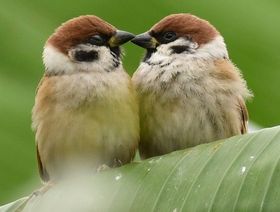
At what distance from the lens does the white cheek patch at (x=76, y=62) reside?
264 cm

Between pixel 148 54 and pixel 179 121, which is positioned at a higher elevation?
pixel 148 54

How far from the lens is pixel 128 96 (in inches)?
99.0

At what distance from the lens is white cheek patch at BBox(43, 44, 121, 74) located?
2.64m

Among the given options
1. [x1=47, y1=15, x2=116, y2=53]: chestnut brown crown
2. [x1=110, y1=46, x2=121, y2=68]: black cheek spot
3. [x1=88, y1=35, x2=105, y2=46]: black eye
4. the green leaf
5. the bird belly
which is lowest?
the bird belly

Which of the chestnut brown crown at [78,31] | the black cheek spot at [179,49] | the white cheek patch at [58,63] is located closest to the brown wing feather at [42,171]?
the white cheek patch at [58,63]

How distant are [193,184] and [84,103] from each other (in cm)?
93

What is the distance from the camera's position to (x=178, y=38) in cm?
278

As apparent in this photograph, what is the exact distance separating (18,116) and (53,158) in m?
0.43

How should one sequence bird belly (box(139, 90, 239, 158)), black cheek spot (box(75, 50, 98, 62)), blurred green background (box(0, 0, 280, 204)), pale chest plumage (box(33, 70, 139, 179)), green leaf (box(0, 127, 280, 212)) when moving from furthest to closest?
black cheek spot (box(75, 50, 98, 62)) → bird belly (box(139, 90, 239, 158)) → pale chest plumage (box(33, 70, 139, 179)) → blurred green background (box(0, 0, 280, 204)) → green leaf (box(0, 127, 280, 212))

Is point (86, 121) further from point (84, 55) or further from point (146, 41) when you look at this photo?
point (146, 41)

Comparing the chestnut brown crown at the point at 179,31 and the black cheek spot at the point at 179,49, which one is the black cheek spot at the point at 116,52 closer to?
the chestnut brown crown at the point at 179,31

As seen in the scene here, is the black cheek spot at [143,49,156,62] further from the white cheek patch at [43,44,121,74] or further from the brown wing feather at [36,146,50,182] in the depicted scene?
the brown wing feather at [36,146,50,182]

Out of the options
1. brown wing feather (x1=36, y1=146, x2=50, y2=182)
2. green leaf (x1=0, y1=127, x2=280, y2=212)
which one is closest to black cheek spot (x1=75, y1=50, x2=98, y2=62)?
brown wing feather (x1=36, y1=146, x2=50, y2=182)

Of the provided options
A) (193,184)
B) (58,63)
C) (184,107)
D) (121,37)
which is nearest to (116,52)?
(121,37)
